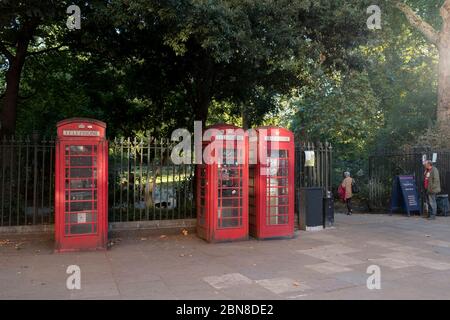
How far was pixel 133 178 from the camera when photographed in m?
10.2

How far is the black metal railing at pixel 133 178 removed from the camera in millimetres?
9469

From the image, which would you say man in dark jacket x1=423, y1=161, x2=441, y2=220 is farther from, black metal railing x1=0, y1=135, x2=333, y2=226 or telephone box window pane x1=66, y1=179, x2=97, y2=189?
telephone box window pane x1=66, y1=179, x2=97, y2=189

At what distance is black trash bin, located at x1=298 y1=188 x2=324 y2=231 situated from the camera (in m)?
10.7

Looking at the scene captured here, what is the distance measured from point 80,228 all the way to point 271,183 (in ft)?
13.7

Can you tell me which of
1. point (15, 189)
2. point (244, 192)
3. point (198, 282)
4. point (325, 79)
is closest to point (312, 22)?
point (244, 192)

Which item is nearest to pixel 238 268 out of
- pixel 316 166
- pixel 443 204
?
pixel 316 166

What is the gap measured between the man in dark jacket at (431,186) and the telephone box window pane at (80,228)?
33.0 ft

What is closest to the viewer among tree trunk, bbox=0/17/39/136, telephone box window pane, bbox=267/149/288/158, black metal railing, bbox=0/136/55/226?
black metal railing, bbox=0/136/55/226

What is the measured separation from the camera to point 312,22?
10.9 metres

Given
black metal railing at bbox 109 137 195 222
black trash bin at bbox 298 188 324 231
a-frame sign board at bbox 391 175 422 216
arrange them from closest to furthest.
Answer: black metal railing at bbox 109 137 195 222
black trash bin at bbox 298 188 324 231
a-frame sign board at bbox 391 175 422 216

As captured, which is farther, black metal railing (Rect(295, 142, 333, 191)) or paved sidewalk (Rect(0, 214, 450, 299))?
black metal railing (Rect(295, 142, 333, 191))

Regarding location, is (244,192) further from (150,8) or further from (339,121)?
(339,121)

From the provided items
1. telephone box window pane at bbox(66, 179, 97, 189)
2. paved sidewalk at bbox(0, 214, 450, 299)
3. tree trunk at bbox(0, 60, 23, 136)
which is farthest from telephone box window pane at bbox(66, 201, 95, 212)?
tree trunk at bbox(0, 60, 23, 136)

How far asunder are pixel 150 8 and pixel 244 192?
4.33m
